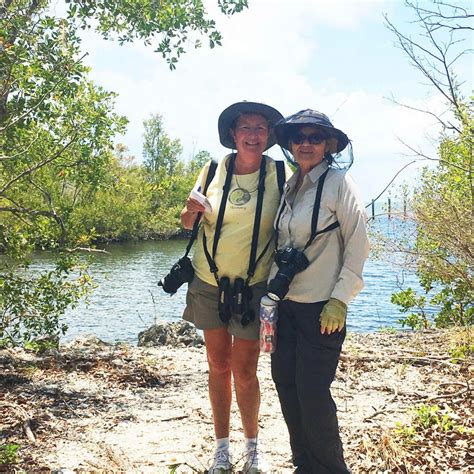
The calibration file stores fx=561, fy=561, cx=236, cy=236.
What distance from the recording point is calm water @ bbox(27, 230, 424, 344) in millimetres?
14283

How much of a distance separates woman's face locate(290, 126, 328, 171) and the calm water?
5.35 metres

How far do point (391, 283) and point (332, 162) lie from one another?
63.6ft

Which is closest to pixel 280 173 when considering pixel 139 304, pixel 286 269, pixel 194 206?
pixel 194 206

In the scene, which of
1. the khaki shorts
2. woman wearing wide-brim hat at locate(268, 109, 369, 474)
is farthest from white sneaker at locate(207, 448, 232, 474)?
the khaki shorts

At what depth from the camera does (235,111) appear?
3363mm

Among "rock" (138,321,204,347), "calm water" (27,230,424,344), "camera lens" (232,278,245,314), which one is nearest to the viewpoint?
"camera lens" (232,278,245,314)

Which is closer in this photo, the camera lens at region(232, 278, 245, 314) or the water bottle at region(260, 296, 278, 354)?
the water bottle at region(260, 296, 278, 354)

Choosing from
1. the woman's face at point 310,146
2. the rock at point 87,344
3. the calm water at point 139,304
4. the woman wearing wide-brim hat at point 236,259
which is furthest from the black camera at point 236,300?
the rock at point 87,344

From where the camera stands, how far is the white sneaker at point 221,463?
3.42 metres

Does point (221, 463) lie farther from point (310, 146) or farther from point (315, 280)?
point (310, 146)

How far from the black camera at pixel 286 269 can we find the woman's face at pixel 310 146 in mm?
505

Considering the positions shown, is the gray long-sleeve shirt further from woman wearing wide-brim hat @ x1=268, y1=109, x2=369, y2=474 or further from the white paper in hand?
the white paper in hand

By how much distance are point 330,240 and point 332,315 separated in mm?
397

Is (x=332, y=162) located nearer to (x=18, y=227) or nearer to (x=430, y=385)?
(x=430, y=385)
